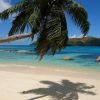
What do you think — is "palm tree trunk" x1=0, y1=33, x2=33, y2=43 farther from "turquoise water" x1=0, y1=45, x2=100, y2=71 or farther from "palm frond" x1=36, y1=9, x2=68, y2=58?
"turquoise water" x1=0, y1=45, x2=100, y2=71

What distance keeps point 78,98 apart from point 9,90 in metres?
3.47

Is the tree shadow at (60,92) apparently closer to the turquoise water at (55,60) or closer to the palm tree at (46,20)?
the palm tree at (46,20)

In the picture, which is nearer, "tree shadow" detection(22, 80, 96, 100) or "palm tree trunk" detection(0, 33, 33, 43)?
"palm tree trunk" detection(0, 33, 33, 43)

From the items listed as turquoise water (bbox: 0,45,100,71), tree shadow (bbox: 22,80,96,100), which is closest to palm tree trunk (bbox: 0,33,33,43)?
tree shadow (bbox: 22,80,96,100)

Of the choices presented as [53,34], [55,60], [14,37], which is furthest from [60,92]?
[55,60]

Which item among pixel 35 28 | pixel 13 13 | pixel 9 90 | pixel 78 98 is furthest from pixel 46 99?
pixel 13 13

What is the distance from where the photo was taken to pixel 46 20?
35.8 feet

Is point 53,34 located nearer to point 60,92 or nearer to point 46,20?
point 46,20

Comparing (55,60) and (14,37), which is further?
(55,60)

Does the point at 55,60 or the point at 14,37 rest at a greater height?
the point at 14,37

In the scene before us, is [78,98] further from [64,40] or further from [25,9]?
[25,9]

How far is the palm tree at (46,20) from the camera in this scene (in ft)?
34.2

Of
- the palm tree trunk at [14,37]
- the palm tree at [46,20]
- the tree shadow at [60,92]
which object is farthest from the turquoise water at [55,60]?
the palm tree trunk at [14,37]

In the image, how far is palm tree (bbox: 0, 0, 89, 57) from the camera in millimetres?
10414
